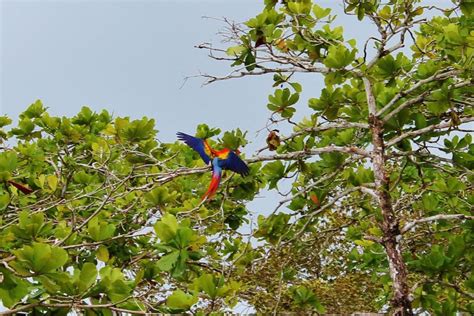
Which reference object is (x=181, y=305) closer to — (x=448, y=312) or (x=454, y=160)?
(x=448, y=312)

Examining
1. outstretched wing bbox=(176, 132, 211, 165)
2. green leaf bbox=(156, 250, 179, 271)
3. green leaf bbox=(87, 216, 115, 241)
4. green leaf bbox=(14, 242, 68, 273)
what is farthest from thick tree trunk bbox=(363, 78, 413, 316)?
green leaf bbox=(14, 242, 68, 273)

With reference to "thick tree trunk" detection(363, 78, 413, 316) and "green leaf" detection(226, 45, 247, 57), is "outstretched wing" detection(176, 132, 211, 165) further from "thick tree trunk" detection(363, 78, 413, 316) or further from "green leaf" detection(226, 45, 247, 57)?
"thick tree trunk" detection(363, 78, 413, 316)

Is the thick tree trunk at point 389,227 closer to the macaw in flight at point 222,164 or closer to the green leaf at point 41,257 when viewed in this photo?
the macaw in flight at point 222,164

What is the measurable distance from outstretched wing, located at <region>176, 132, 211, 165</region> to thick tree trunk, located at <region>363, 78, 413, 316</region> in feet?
3.53

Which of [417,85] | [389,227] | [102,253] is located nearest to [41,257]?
[102,253]

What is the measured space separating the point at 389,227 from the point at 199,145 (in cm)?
134

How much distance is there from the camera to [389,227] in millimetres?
3453

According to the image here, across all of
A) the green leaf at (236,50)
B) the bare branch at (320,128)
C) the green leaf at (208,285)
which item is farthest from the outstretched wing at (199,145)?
the green leaf at (208,285)

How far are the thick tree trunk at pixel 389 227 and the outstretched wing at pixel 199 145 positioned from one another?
1074 millimetres

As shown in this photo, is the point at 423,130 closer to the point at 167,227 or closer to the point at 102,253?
the point at 167,227

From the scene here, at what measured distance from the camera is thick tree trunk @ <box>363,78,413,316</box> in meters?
3.28

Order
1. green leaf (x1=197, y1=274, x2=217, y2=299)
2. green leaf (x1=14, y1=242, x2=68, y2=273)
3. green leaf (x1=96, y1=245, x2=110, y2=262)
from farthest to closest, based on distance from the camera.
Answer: green leaf (x1=96, y1=245, x2=110, y2=262), green leaf (x1=197, y1=274, x2=217, y2=299), green leaf (x1=14, y1=242, x2=68, y2=273)

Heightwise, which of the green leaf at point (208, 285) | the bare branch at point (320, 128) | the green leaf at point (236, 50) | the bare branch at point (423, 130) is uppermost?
the green leaf at point (236, 50)

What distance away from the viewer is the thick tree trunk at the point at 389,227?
328 cm
